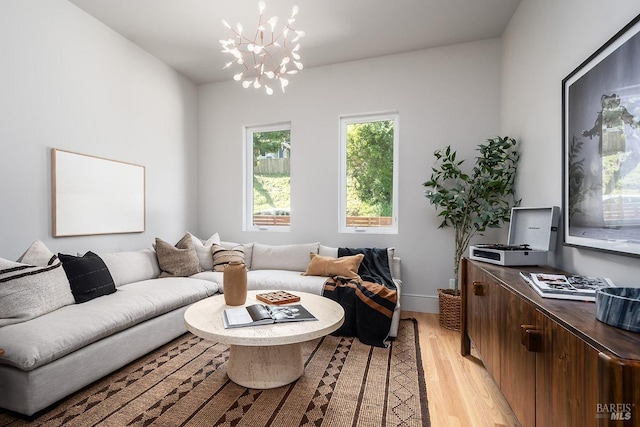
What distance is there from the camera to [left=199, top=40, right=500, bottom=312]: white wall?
3324mm

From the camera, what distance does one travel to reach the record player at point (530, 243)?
191 cm

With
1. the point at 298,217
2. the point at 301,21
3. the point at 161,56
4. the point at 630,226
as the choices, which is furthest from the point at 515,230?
the point at 161,56

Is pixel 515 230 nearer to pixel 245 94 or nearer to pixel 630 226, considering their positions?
pixel 630 226

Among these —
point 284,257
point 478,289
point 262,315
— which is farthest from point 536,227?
point 284,257

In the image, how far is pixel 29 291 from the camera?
189cm

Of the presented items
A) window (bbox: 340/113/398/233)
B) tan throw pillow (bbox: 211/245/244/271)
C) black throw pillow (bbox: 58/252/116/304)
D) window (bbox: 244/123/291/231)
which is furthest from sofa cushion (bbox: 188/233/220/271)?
window (bbox: 340/113/398/233)

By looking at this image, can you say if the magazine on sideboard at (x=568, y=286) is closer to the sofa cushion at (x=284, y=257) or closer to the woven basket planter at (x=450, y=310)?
the woven basket planter at (x=450, y=310)

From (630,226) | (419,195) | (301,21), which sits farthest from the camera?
(419,195)

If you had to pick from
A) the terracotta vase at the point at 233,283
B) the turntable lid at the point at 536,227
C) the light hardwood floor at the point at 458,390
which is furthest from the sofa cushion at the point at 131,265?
the turntable lid at the point at 536,227

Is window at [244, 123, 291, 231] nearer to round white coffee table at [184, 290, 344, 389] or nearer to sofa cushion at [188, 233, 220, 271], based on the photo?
sofa cushion at [188, 233, 220, 271]

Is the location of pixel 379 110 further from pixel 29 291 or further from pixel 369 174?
pixel 29 291

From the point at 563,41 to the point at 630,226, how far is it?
130 cm

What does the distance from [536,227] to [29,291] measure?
3.29 meters

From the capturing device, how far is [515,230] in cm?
234
